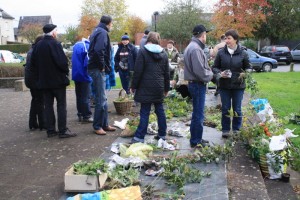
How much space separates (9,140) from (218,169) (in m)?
3.95

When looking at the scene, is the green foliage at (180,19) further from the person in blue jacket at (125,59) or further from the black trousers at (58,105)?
the black trousers at (58,105)

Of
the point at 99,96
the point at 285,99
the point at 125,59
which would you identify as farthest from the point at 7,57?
the point at 99,96

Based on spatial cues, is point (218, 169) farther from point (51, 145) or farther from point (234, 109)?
point (51, 145)

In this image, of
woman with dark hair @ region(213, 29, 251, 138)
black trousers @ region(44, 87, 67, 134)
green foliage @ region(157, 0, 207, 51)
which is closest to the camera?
woman with dark hair @ region(213, 29, 251, 138)

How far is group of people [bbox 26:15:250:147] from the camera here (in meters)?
5.67

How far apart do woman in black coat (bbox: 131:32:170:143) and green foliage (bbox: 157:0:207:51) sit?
32.4 meters

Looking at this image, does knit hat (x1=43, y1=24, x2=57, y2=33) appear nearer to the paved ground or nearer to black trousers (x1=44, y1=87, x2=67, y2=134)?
black trousers (x1=44, y1=87, x2=67, y2=134)

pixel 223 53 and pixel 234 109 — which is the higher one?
pixel 223 53

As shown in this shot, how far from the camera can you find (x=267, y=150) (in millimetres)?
5125

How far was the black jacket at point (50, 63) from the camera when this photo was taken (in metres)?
6.50

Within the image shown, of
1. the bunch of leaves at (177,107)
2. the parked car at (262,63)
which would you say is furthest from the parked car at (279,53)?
the bunch of leaves at (177,107)

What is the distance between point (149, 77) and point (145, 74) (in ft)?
0.27

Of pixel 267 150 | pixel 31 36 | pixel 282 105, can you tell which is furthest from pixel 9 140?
pixel 31 36

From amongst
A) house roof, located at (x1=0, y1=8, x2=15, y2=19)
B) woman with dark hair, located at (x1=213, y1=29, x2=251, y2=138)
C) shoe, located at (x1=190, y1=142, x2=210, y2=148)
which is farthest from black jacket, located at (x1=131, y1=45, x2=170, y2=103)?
house roof, located at (x1=0, y1=8, x2=15, y2=19)
